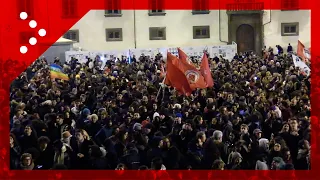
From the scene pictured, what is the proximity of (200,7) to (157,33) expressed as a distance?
1.98 feet

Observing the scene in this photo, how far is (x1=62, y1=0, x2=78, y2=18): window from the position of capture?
6000 millimetres

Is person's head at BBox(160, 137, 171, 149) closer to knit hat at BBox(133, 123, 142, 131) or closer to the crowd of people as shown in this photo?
the crowd of people

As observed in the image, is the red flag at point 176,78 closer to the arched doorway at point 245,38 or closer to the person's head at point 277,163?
the arched doorway at point 245,38

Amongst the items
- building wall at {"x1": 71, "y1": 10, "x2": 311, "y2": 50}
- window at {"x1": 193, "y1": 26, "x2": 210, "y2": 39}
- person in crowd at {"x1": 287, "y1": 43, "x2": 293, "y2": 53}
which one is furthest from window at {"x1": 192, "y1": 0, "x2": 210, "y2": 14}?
person in crowd at {"x1": 287, "y1": 43, "x2": 293, "y2": 53}

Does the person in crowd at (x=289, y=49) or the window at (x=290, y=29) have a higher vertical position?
the window at (x=290, y=29)

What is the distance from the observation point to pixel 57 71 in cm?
709

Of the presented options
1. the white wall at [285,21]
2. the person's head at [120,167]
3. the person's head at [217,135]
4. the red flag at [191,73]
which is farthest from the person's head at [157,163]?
the white wall at [285,21]

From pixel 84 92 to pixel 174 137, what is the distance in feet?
6.34

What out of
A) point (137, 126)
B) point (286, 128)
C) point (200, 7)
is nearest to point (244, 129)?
point (286, 128)

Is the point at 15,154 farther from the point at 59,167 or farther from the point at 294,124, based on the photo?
the point at 294,124

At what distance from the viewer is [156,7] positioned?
6.22 metres

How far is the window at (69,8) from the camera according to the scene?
600cm

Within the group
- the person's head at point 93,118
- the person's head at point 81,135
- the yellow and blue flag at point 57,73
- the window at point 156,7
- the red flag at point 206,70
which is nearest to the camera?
the person's head at point 81,135

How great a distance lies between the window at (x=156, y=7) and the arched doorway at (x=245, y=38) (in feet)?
2.89
